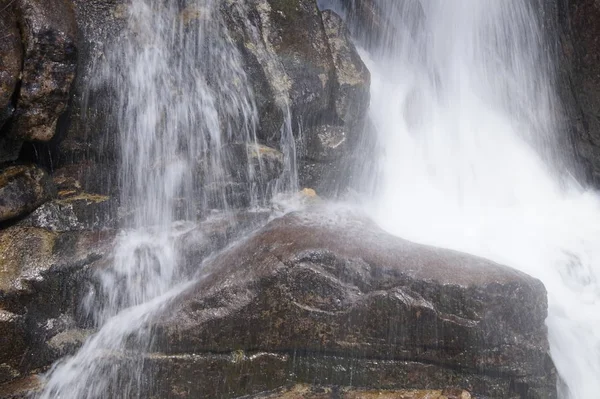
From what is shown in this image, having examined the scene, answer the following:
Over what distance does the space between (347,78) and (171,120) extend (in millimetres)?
2898

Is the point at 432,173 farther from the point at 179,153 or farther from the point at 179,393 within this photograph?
the point at 179,393

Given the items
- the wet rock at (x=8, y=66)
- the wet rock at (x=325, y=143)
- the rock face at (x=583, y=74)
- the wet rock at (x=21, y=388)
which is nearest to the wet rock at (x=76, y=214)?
the wet rock at (x=8, y=66)

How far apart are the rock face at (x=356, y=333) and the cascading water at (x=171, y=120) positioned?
1.39 m

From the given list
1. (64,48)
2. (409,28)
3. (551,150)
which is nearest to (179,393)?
(64,48)

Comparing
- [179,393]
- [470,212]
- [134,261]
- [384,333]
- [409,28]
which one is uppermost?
[409,28]

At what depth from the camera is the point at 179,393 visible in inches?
177

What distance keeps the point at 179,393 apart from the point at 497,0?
969 cm

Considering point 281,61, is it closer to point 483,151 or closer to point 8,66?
point 8,66

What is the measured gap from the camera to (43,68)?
566 cm

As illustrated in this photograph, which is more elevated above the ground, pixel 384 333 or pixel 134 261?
pixel 134 261

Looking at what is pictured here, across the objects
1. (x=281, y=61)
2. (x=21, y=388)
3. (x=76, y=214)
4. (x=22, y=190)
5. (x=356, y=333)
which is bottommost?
(x=21, y=388)

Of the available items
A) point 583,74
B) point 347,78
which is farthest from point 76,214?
point 583,74

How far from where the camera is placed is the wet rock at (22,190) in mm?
5473

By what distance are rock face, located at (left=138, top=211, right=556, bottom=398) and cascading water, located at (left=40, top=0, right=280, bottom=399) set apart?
139cm
